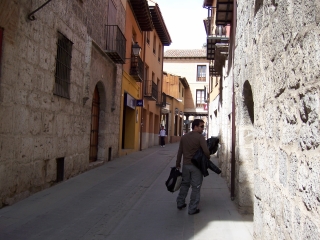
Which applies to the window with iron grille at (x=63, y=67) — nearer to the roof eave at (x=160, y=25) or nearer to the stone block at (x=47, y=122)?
the stone block at (x=47, y=122)

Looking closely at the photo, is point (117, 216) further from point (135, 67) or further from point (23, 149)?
point (135, 67)

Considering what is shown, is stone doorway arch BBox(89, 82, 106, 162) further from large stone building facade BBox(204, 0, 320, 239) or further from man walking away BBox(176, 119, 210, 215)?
large stone building facade BBox(204, 0, 320, 239)


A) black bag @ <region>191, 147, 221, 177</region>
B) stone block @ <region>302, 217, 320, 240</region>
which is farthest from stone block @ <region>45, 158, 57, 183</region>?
stone block @ <region>302, 217, 320, 240</region>

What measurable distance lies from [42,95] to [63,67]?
1499mm

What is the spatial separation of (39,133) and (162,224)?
10.4ft

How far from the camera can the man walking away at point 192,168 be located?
5652 millimetres

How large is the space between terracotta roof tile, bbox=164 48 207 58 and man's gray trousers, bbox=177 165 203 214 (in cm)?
3426

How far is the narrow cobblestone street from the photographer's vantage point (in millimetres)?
4633

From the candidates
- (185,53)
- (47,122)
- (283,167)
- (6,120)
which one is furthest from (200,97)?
(283,167)

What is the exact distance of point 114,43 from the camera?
41.5ft

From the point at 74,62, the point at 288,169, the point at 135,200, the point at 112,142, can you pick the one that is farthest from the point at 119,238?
the point at 112,142

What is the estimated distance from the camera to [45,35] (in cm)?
693

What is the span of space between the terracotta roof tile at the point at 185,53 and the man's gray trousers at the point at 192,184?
34263 mm

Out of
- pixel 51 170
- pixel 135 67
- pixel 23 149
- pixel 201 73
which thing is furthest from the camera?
pixel 201 73
